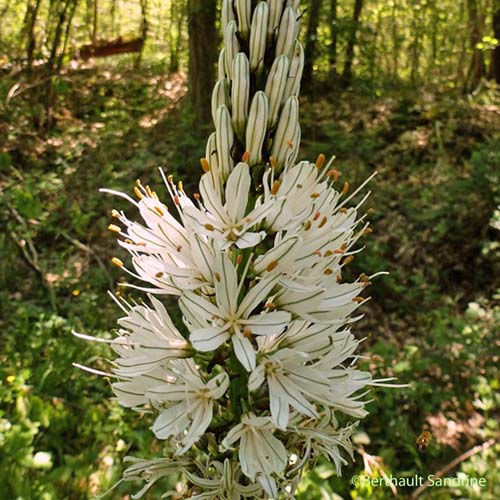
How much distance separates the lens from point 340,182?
735cm

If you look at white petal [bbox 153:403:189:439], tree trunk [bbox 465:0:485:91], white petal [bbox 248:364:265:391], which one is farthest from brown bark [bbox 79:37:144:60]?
white petal [bbox 248:364:265:391]

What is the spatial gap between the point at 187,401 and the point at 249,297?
361 mm

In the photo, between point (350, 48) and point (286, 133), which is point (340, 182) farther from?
point (286, 133)

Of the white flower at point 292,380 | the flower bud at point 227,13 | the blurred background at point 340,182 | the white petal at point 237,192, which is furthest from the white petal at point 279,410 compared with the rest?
the blurred background at point 340,182

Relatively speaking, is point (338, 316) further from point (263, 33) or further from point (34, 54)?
point (34, 54)

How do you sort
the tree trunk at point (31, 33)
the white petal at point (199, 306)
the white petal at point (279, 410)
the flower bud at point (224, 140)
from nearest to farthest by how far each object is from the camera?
the white petal at point (279, 410) < the white petal at point (199, 306) < the flower bud at point (224, 140) < the tree trunk at point (31, 33)

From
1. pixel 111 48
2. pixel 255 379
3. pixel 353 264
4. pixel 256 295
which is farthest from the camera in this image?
pixel 111 48

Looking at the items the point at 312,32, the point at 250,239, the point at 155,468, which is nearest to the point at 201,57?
the point at 312,32

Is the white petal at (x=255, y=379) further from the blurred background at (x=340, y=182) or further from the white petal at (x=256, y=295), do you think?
the blurred background at (x=340, y=182)

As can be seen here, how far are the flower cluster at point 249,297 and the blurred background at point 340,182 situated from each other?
1389 millimetres

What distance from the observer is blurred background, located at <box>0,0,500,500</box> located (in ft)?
12.4

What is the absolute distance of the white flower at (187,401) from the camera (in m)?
1.61

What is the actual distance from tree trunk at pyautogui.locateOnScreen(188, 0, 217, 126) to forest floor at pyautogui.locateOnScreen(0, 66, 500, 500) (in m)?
0.30

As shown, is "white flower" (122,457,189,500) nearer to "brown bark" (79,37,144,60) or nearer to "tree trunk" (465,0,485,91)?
"tree trunk" (465,0,485,91)
